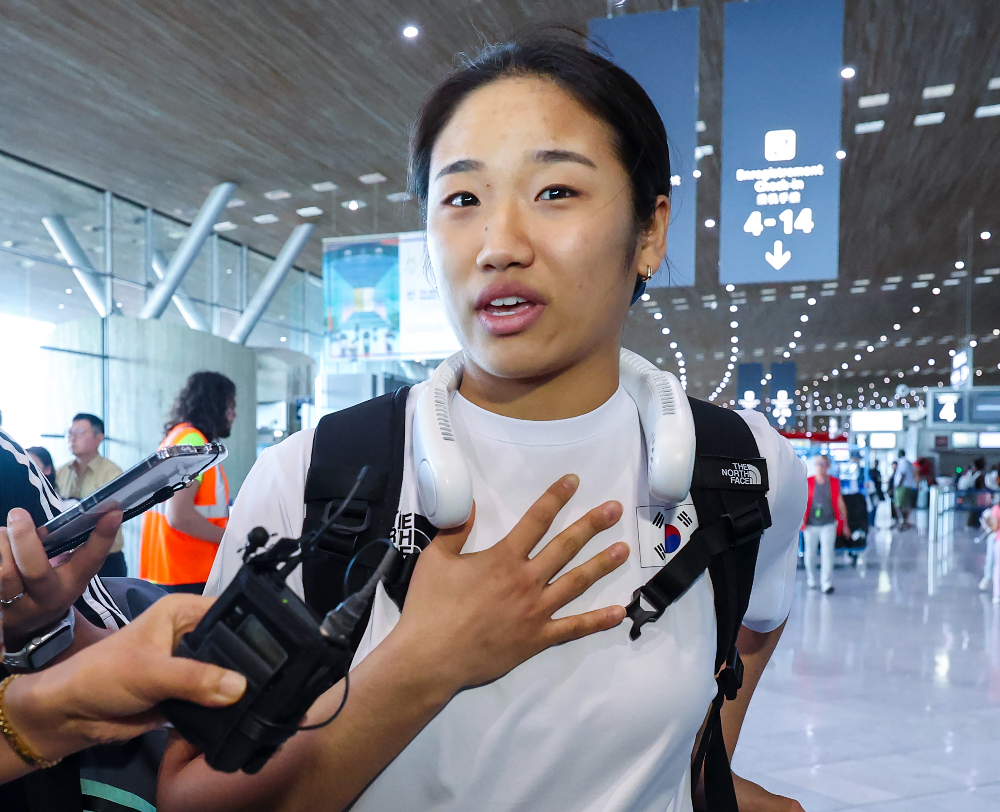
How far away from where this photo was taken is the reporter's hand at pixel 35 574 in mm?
992

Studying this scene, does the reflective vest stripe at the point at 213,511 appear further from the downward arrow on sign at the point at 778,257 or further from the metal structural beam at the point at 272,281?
the metal structural beam at the point at 272,281

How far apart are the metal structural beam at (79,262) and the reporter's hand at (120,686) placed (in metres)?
11.1

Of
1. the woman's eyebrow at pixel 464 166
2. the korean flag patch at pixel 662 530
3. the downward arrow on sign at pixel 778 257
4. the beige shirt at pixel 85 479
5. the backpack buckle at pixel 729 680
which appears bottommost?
the beige shirt at pixel 85 479

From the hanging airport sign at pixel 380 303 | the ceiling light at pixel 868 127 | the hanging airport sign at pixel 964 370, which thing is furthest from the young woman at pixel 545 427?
the hanging airport sign at pixel 964 370

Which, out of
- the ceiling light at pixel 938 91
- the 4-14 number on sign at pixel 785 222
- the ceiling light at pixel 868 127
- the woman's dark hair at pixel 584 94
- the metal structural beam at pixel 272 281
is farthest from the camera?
the metal structural beam at pixel 272 281

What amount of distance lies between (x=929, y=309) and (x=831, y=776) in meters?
18.6

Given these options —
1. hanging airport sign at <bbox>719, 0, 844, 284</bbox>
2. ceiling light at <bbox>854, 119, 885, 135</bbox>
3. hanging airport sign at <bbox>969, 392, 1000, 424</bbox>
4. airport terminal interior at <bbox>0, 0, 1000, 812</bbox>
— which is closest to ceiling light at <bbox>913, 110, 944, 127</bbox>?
airport terminal interior at <bbox>0, 0, 1000, 812</bbox>

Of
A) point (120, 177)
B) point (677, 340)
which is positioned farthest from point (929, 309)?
point (120, 177)

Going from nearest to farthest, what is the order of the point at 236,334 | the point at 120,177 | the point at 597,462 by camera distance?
the point at 597,462, the point at 120,177, the point at 236,334

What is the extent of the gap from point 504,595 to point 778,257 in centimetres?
466

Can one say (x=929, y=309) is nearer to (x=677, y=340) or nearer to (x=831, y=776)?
(x=677, y=340)

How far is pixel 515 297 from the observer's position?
1.03 metres

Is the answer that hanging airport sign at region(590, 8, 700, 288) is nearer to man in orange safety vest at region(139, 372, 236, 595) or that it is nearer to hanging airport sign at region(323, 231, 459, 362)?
man in orange safety vest at region(139, 372, 236, 595)

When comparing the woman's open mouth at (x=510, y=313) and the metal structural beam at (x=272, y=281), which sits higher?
the metal structural beam at (x=272, y=281)
